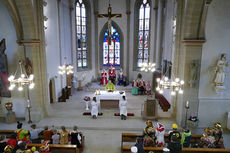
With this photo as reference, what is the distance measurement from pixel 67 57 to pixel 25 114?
705 cm

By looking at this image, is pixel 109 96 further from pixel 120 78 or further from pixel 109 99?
pixel 120 78

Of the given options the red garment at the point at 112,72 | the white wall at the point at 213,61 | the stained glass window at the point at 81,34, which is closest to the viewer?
the white wall at the point at 213,61

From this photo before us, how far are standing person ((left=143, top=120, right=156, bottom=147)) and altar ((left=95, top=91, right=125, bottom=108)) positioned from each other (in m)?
6.06

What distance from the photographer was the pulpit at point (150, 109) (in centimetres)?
1138

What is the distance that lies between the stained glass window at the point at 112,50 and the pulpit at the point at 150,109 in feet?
35.3

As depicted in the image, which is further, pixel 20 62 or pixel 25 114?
pixel 25 114

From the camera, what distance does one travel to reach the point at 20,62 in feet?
33.8

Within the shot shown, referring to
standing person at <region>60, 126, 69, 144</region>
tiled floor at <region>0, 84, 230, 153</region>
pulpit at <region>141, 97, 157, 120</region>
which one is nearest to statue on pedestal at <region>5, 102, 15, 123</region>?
tiled floor at <region>0, 84, 230, 153</region>

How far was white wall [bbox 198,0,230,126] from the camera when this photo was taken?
Answer: 965 cm

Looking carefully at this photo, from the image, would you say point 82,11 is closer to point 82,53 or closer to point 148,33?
point 82,53

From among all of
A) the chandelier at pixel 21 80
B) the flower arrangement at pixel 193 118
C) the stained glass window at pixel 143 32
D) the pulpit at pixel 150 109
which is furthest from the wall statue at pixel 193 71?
the stained glass window at pixel 143 32

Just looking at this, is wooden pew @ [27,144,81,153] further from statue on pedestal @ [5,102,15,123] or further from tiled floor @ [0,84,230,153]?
A: statue on pedestal @ [5,102,15,123]

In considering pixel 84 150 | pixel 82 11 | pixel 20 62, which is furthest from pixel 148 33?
pixel 84 150

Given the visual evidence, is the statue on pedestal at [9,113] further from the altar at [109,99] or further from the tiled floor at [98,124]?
the altar at [109,99]
